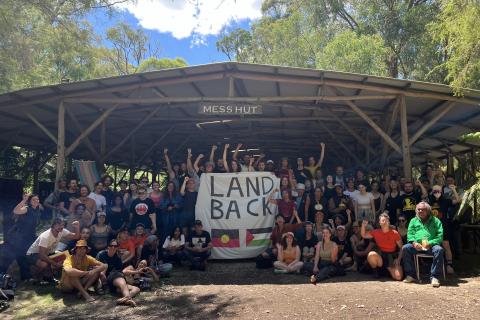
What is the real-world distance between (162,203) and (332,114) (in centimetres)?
541

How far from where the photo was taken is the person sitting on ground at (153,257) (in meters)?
7.40

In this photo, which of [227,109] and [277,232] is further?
[227,109]

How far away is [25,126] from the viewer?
39.8 feet

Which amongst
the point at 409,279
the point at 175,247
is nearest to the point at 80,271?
the point at 175,247

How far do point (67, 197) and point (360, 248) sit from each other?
6142 millimetres

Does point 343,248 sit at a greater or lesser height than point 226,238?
lesser

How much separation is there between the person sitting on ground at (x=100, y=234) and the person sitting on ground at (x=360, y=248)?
15.1 feet

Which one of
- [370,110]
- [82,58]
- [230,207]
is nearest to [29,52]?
[82,58]

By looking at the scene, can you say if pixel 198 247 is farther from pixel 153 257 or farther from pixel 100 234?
pixel 100 234

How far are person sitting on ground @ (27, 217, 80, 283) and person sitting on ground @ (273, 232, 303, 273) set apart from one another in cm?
395

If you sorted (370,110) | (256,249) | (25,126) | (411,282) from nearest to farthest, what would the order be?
(411,282) → (256,249) → (370,110) → (25,126)

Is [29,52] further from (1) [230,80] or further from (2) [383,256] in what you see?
(2) [383,256]

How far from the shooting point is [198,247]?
8.08 m

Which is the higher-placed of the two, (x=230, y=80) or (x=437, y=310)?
(x=230, y=80)
